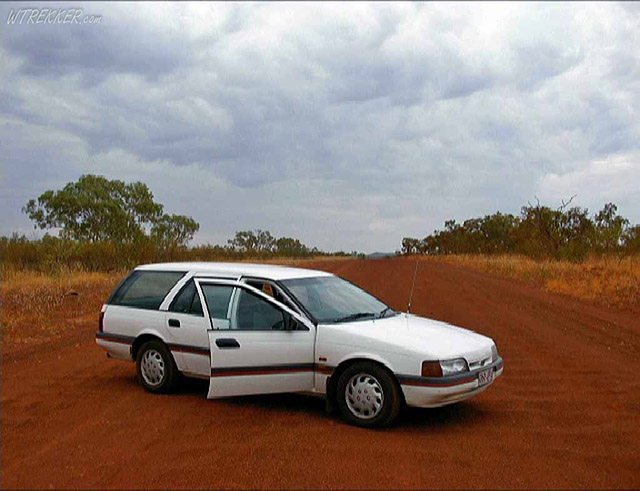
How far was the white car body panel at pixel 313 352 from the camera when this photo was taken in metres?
6.18

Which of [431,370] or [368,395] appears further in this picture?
[368,395]

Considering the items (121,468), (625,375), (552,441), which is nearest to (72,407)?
(121,468)

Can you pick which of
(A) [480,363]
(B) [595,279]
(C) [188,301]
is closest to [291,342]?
(C) [188,301]

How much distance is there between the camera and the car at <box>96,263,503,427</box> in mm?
6227

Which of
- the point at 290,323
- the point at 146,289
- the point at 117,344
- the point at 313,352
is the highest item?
the point at 146,289

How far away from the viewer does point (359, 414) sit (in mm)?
6312

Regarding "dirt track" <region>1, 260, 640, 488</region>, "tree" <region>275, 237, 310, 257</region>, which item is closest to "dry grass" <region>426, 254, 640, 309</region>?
"dirt track" <region>1, 260, 640, 488</region>

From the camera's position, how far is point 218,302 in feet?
24.2

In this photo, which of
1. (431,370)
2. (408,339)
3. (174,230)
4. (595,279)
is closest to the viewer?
(431,370)

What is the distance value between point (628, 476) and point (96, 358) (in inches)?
303

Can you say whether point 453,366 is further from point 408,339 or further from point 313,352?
point 313,352

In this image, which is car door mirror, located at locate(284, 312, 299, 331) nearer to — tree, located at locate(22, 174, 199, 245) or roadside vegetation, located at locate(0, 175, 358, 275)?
roadside vegetation, located at locate(0, 175, 358, 275)

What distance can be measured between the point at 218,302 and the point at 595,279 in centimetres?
1909

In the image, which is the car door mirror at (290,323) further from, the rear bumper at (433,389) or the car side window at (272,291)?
the rear bumper at (433,389)
